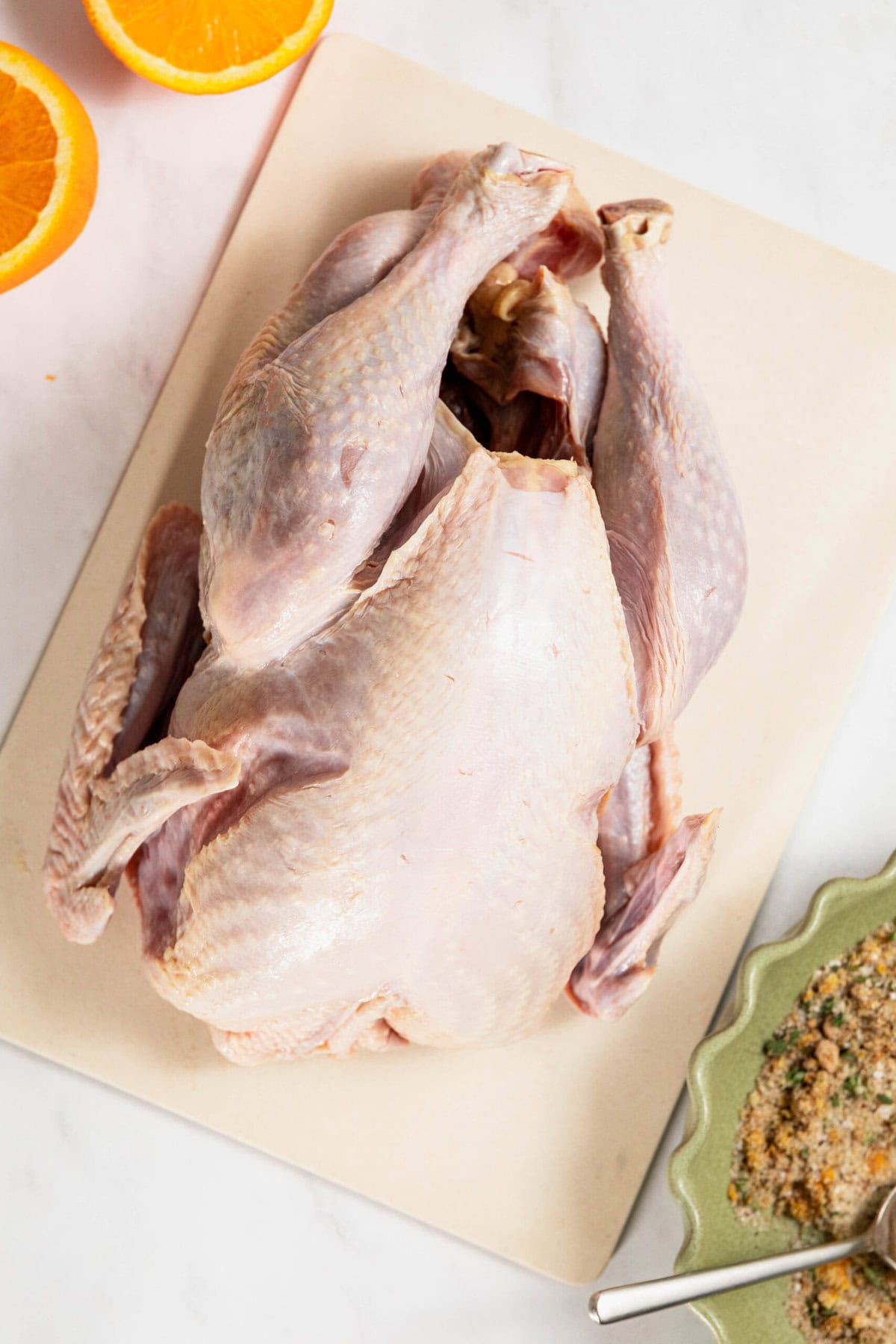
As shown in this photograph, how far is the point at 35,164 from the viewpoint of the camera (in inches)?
57.0

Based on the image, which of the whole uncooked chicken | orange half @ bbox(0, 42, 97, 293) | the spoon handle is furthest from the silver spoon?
orange half @ bbox(0, 42, 97, 293)

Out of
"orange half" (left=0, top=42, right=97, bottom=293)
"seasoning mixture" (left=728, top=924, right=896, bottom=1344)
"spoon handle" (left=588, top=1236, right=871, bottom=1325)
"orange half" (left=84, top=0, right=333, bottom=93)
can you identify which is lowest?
"spoon handle" (left=588, top=1236, right=871, bottom=1325)

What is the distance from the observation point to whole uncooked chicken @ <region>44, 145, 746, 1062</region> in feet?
3.82

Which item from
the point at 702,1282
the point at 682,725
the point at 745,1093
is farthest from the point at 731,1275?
the point at 682,725

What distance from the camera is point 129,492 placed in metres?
1.59

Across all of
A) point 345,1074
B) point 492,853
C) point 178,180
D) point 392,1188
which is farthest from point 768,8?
point 392,1188

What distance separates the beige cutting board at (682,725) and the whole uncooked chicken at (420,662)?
0.21 metres

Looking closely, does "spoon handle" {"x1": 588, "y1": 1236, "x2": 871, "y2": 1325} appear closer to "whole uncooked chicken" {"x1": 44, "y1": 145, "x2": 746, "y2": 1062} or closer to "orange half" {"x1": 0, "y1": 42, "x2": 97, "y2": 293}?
"whole uncooked chicken" {"x1": 44, "y1": 145, "x2": 746, "y2": 1062}

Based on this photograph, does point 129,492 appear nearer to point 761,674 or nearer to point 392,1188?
point 761,674

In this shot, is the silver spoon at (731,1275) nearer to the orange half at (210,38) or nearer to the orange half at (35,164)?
the orange half at (35,164)

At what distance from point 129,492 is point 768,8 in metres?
1.15

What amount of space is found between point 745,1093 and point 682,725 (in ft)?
1.60

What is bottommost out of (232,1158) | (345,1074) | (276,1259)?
(276,1259)

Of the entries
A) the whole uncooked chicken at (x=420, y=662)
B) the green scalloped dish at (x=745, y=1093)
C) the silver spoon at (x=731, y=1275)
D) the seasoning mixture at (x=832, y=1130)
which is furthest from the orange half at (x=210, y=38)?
the silver spoon at (x=731, y=1275)
